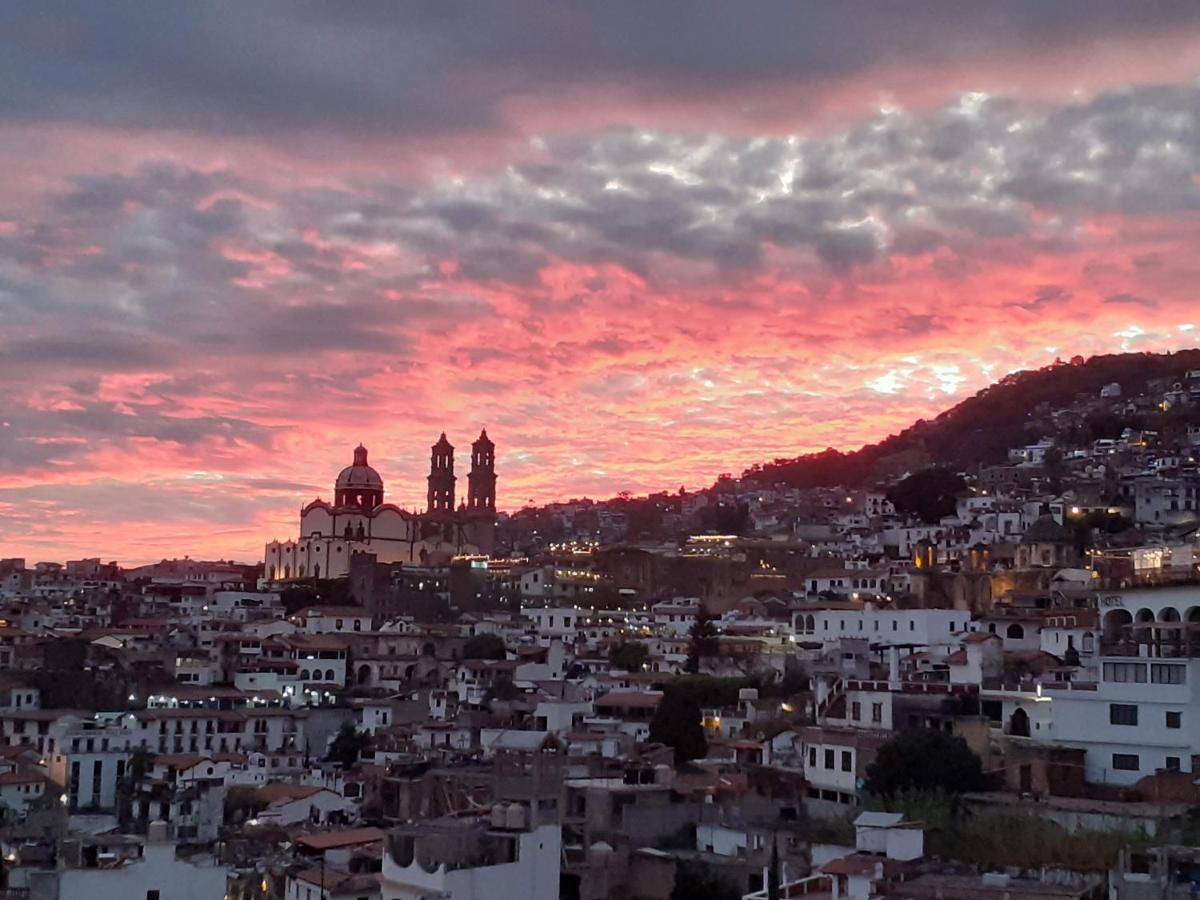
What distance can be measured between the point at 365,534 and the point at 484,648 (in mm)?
18683

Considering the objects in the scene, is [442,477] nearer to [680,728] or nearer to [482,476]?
[482,476]

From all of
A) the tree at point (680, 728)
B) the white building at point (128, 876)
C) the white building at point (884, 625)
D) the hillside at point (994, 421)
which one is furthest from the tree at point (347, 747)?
the hillside at point (994, 421)

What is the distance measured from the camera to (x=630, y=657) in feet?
132

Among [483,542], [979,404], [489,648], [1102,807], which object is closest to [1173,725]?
[1102,807]

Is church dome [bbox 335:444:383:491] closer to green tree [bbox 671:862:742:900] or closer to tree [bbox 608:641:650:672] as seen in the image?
tree [bbox 608:641:650:672]

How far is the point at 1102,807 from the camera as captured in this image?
2036 cm

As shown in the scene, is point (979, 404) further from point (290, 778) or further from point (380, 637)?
point (290, 778)

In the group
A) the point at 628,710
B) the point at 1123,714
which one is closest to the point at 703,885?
the point at 1123,714

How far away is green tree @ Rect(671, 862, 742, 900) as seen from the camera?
2169 centimetres

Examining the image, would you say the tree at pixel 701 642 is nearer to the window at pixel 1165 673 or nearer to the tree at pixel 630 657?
the tree at pixel 630 657

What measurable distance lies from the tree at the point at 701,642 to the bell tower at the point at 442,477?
33.5m

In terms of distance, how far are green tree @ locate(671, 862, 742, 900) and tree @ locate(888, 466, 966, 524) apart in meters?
37.0

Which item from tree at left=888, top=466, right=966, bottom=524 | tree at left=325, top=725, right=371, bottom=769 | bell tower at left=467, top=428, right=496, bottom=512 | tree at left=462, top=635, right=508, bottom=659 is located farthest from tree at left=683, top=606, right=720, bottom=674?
bell tower at left=467, top=428, right=496, bottom=512

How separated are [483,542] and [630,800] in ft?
141
